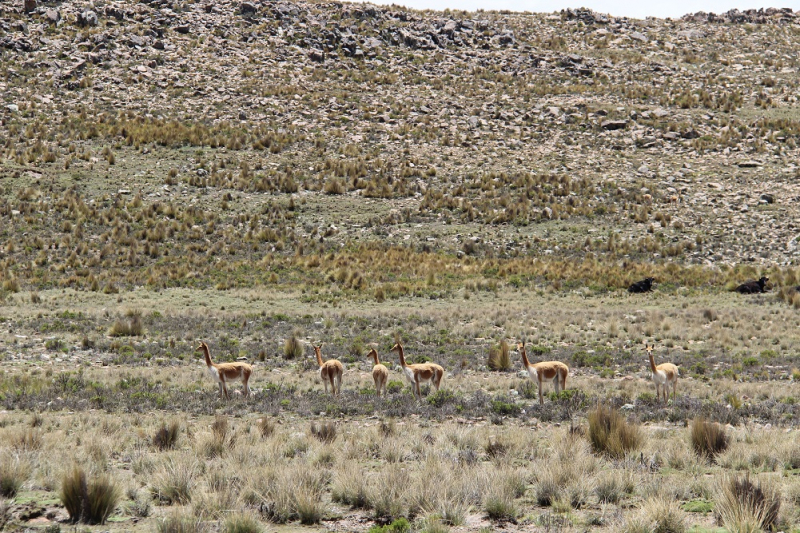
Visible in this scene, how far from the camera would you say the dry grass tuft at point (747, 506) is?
6.36 m

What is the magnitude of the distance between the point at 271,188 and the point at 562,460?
122 ft

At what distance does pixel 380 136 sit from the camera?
1994 inches

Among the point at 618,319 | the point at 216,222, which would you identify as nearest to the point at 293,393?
the point at 618,319

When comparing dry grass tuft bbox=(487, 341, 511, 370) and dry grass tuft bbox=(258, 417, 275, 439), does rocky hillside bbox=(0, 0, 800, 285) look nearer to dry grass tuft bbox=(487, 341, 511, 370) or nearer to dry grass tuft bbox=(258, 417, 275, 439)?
dry grass tuft bbox=(487, 341, 511, 370)

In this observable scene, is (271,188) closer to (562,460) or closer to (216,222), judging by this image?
(216,222)

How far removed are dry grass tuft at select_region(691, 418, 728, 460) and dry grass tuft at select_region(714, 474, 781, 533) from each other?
2399 millimetres

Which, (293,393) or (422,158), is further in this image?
(422,158)

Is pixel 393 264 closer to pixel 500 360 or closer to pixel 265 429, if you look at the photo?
pixel 500 360

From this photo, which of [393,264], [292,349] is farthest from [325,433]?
[393,264]

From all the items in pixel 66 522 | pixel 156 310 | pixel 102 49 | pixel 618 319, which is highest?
pixel 102 49

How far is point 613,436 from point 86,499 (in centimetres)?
731

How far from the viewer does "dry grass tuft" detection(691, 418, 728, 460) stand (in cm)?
959

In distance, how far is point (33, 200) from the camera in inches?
1497

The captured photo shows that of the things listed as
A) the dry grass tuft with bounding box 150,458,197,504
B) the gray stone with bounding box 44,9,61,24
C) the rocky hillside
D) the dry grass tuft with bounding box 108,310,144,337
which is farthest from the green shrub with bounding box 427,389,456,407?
the gray stone with bounding box 44,9,61,24
